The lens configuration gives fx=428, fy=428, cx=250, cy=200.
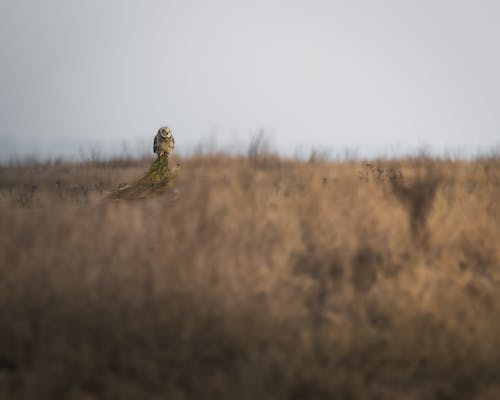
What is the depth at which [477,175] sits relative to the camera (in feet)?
24.5

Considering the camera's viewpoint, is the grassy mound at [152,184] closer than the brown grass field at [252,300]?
No

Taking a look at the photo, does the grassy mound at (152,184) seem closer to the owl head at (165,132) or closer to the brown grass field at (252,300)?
the owl head at (165,132)

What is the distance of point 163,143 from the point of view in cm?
961

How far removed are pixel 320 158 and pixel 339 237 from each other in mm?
6396

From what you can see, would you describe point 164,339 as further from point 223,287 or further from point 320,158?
point 320,158

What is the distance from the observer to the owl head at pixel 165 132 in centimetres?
969

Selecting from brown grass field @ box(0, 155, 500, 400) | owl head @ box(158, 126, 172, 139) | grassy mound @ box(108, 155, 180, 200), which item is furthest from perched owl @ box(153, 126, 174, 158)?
brown grass field @ box(0, 155, 500, 400)

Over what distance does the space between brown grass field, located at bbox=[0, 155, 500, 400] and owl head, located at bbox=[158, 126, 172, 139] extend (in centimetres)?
431

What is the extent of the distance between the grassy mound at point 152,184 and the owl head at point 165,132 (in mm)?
507

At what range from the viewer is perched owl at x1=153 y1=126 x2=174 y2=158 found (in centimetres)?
959

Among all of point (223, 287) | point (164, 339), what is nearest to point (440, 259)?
point (223, 287)

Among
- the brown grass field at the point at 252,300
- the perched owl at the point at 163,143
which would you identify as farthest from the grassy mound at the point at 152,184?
the brown grass field at the point at 252,300

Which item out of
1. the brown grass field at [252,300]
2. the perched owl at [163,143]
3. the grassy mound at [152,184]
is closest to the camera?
the brown grass field at [252,300]

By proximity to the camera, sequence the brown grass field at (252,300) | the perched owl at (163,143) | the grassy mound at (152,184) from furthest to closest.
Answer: the perched owl at (163,143), the grassy mound at (152,184), the brown grass field at (252,300)
